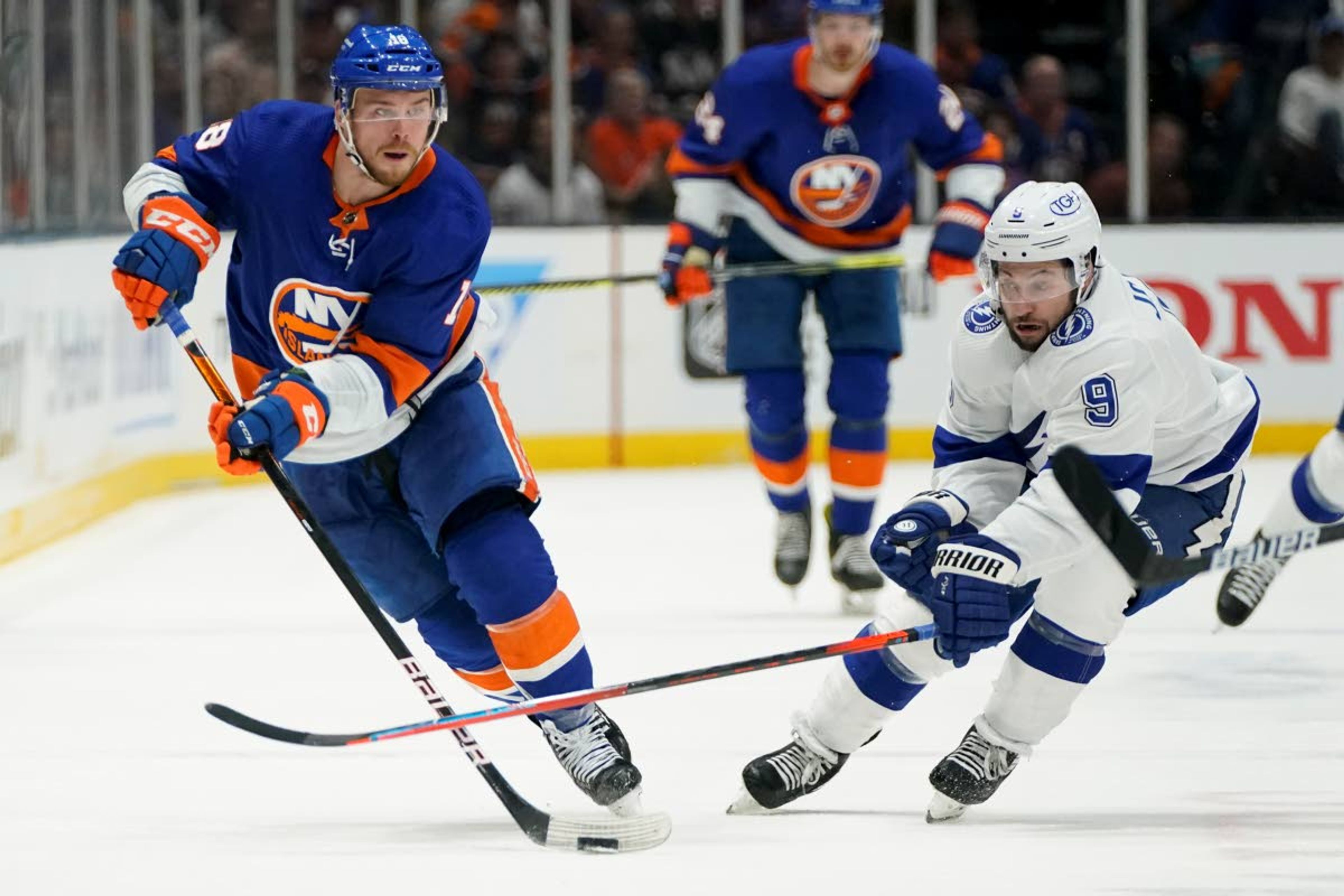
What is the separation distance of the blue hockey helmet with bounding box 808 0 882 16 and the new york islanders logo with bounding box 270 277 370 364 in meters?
2.11

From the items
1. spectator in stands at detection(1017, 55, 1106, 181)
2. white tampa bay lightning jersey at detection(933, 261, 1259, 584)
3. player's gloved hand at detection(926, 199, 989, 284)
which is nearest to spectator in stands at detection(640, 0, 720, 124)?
spectator in stands at detection(1017, 55, 1106, 181)

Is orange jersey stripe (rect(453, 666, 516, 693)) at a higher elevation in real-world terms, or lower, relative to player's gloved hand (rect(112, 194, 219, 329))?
lower

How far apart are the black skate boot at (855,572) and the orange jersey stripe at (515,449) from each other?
1839 millimetres

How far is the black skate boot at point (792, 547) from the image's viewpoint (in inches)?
196

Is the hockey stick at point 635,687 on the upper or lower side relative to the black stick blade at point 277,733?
upper

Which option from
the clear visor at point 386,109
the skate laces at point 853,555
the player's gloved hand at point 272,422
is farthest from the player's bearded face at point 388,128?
the skate laces at point 853,555

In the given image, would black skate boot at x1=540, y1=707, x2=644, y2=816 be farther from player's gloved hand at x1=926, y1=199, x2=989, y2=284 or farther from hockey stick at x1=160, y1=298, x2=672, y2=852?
player's gloved hand at x1=926, y1=199, x2=989, y2=284

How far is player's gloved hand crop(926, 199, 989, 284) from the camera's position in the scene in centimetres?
505

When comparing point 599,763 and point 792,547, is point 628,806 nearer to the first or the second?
point 599,763

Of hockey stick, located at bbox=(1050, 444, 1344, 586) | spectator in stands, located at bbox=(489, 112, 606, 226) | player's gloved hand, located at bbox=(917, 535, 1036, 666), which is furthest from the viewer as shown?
spectator in stands, located at bbox=(489, 112, 606, 226)

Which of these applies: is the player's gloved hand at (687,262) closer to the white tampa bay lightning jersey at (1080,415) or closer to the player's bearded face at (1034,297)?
the white tampa bay lightning jersey at (1080,415)

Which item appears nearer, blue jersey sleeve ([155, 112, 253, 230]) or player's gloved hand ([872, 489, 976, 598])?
player's gloved hand ([872, 489, 976, 598])

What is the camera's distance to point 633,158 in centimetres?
774

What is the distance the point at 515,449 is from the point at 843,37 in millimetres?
2088
